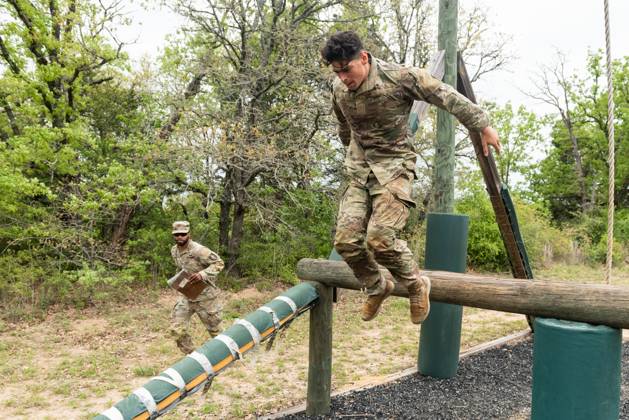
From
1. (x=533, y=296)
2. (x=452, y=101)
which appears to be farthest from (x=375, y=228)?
(x=533, y=296)

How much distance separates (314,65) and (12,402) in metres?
7.77

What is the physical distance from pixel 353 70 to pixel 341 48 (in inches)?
5.6

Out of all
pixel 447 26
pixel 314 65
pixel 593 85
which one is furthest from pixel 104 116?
pixel 593 85

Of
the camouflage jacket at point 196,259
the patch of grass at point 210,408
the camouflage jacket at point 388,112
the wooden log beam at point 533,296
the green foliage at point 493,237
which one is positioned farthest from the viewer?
the green foliage at point 493,237

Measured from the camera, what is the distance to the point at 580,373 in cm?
248

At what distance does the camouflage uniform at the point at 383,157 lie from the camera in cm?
271

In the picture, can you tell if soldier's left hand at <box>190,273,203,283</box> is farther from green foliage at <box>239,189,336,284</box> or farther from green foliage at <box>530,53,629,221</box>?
green foliage at <box>530,53,629,221</box>

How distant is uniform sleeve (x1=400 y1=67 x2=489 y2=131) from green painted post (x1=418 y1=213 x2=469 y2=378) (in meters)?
2.77

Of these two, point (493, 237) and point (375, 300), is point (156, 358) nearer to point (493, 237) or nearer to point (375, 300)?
point (375, 300)

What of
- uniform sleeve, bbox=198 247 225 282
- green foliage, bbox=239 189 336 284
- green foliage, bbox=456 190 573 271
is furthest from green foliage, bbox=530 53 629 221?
uniform sleeve, bbox=198 247 225 282

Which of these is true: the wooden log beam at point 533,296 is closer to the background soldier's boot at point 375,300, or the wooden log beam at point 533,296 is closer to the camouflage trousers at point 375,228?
the background soldier's boot at point 375,300

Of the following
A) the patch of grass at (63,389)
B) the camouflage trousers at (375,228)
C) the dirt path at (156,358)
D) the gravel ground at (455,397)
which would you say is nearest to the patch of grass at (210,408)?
the dirt path at (156,358)

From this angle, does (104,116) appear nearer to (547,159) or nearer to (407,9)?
(407,9)

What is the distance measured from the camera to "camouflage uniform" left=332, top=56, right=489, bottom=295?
2.71 m
